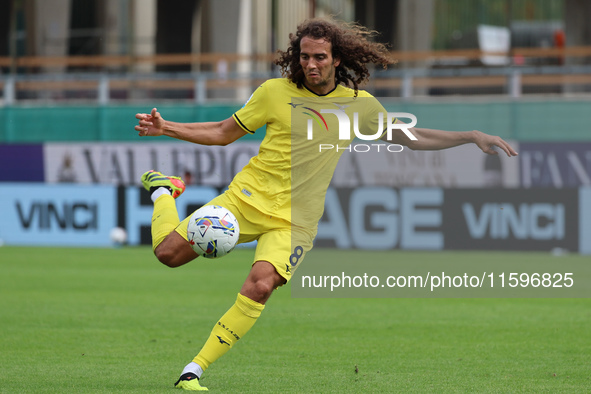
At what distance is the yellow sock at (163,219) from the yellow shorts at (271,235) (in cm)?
16

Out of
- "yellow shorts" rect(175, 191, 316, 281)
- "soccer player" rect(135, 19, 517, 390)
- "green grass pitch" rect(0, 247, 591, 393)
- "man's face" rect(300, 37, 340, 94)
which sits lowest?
"green grass pitch" rect(0, 247, 591, 393)

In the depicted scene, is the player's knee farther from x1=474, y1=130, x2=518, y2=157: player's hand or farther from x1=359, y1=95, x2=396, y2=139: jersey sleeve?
x1=474, y1=130, x2=518, y2=157: player's hand

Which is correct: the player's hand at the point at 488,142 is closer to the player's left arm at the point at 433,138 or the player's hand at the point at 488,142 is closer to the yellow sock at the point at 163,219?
the player's left arm at the point at 433,138

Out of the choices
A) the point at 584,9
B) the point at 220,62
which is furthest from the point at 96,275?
the point at 584,9

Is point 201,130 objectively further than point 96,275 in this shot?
No

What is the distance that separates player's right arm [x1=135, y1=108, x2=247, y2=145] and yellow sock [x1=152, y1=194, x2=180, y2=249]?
691 millimetres

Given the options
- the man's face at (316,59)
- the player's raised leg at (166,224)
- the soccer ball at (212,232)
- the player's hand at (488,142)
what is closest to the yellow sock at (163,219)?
the player's raised leg at (166,224)

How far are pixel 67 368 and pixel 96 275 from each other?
751 centimetres

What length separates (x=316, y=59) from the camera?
627 cm

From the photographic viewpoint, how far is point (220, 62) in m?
28.0

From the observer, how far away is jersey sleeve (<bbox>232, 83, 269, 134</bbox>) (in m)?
6.46

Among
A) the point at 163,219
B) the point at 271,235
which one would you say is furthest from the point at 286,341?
the point at 271,235

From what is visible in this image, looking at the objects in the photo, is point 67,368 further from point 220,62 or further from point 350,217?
point 220,62

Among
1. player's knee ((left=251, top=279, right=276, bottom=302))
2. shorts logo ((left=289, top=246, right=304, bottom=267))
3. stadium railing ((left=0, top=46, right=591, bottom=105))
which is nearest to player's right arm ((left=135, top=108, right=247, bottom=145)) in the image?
shorts logo ((left=289, top=246, right=304, bottom=267))
